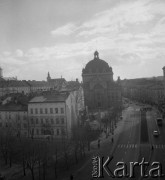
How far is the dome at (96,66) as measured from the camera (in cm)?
11422

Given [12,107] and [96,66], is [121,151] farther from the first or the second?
[96,66]

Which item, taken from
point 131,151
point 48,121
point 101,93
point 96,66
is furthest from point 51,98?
point 96,66

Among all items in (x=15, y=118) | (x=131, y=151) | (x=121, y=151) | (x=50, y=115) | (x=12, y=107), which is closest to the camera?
(x=131, y=151)

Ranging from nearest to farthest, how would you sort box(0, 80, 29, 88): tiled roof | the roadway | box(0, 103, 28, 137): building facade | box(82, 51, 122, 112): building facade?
the roadway → box(0, 103, 28, 137): building facade → box(82, 51, 122, 112): building facade → box(0, 80, 29, 88): tiled roof

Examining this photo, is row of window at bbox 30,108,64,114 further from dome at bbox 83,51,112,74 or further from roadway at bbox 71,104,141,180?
dome at bbox 83,51,112,74

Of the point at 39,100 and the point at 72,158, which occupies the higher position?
the point at 39,100

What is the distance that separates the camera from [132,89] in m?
161

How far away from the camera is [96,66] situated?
115 m

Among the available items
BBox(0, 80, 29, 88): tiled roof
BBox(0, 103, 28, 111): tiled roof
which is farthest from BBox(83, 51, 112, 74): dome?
BBox(0, 103, 28, 111): tiled roof

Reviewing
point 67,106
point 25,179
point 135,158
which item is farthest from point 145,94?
point 25,179

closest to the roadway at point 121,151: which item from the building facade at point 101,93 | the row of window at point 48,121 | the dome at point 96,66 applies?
the row of window at point 48,121

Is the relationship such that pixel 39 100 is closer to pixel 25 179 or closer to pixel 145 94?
pixel 25 179

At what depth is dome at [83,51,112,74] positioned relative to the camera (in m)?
114

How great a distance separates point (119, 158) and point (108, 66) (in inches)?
3232
